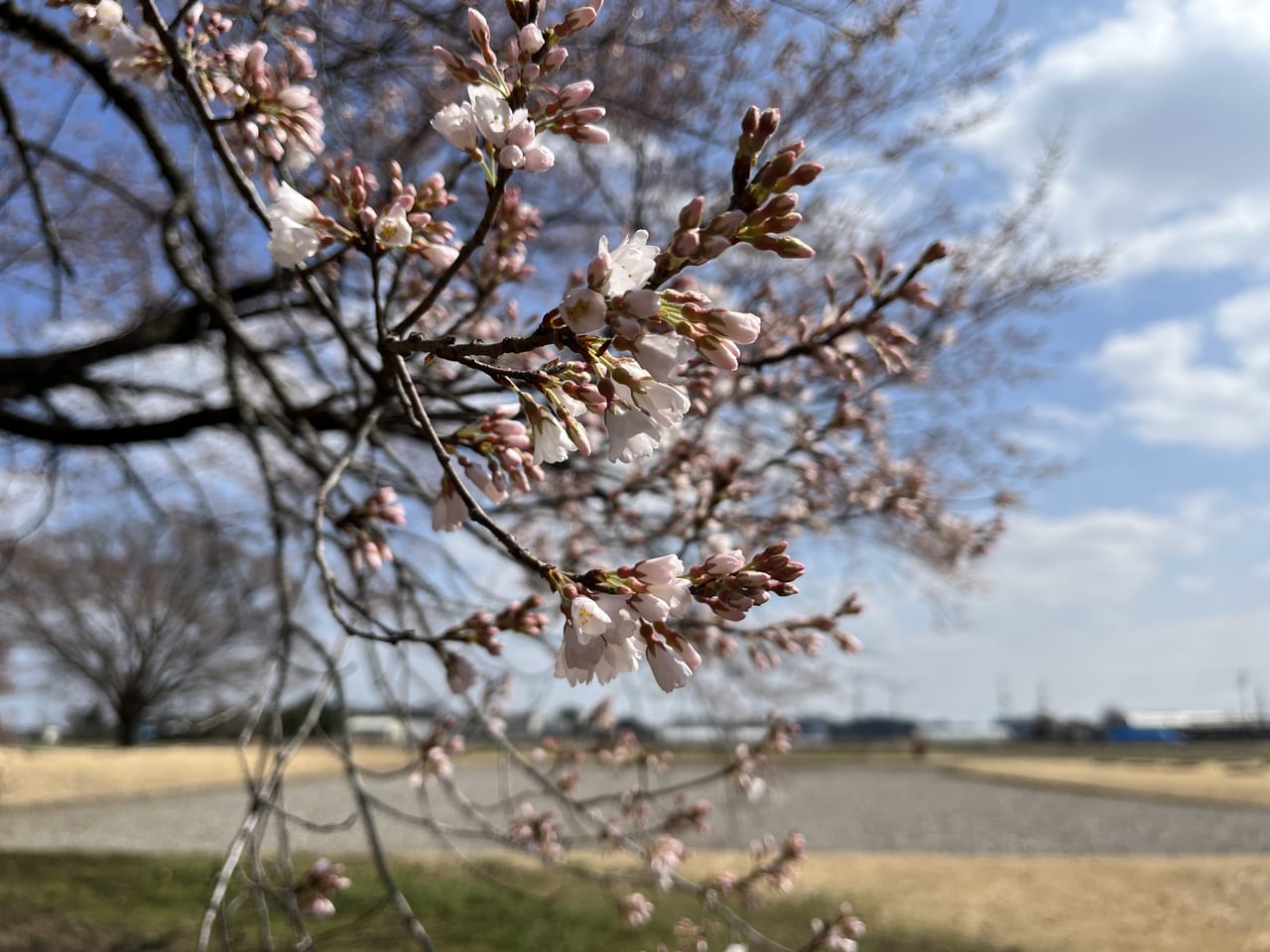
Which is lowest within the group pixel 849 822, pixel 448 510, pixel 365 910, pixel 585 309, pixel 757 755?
pixel 849 822

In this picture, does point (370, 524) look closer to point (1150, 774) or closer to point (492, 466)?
point (492, 466)

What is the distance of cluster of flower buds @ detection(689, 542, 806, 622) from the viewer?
101 cm

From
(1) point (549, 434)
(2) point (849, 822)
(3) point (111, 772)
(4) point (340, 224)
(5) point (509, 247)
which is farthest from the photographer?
(3) point (111, 772)

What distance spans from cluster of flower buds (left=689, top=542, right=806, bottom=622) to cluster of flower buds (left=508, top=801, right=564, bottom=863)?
2389mm

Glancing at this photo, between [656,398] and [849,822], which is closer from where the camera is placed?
[656,398]

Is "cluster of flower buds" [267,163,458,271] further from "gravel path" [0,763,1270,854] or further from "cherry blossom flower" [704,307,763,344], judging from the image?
"gravel path" [0,763,1270,854]

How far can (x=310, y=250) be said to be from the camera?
1183 mm

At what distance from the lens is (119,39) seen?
1.67 metres

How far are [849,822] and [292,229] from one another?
16.2 m

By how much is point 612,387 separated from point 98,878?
8.68 meters

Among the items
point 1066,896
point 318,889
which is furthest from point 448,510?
point 1066,896

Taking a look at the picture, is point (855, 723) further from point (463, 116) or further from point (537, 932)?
point (463, 116)

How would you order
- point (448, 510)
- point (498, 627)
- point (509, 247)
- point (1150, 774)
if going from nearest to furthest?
point (448, 510) → point (498, 627) → point (509, 247) → point (1150, 774)

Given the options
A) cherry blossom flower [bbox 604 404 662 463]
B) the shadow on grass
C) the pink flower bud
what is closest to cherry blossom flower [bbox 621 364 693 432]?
cherry blossom flower [bbox 604 404 662 463]
